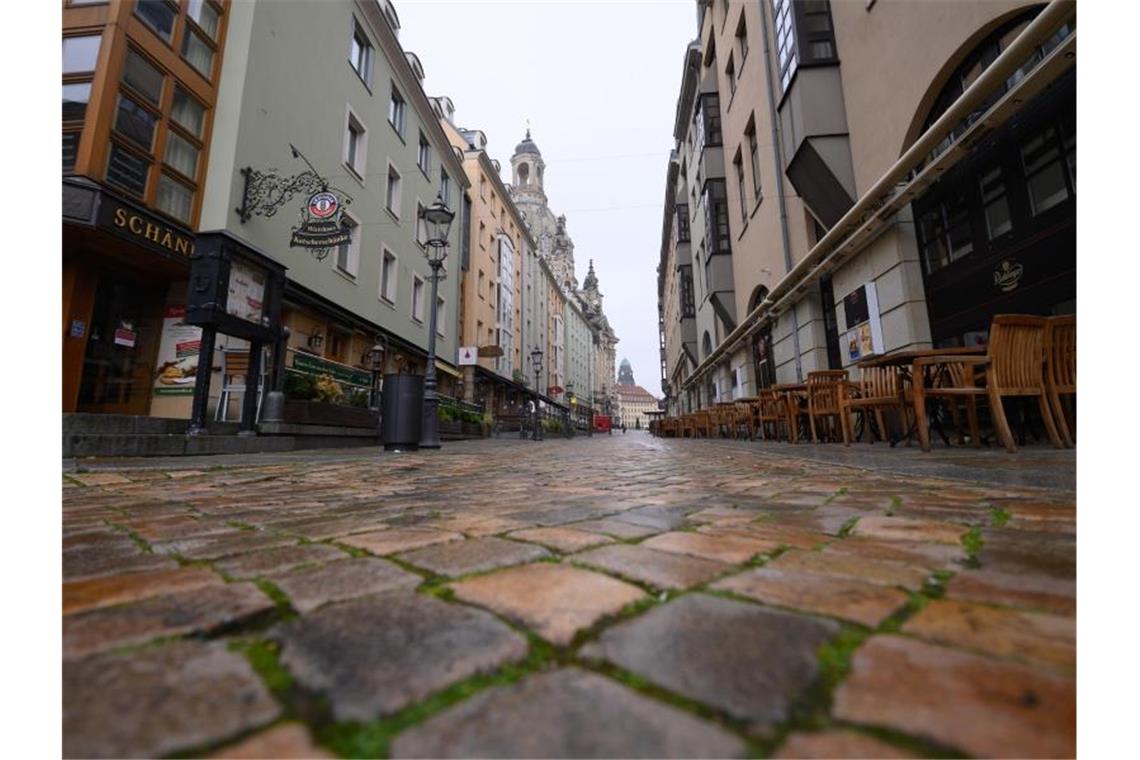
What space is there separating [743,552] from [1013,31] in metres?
7.99

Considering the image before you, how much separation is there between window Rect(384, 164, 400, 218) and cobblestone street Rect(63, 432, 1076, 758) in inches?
605

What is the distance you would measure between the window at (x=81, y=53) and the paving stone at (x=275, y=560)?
37.6 ft

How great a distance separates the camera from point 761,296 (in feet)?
44.4

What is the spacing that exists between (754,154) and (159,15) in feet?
43.5

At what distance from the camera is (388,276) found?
50.3ft

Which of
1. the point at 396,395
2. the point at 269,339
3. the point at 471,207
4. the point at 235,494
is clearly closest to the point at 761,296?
the point at 396,395

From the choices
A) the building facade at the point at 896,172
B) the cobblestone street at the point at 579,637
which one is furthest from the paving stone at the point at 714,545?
the building facade at the point at 896,172

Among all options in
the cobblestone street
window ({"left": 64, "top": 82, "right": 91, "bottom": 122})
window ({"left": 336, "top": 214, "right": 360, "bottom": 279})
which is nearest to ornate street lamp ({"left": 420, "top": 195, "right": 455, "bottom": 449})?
window ({"left": 336, "top": 214, "right": 360, "bottom": 279})

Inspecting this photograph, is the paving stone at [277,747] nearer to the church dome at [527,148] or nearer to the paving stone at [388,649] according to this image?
the paving stone at [388,649]

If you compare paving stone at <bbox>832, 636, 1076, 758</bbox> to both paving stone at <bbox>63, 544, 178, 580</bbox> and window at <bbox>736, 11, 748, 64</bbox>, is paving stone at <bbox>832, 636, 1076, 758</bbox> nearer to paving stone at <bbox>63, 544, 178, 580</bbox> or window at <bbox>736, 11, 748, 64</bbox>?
paving stone at <bbox>63, 544, 178, 580</bbox>

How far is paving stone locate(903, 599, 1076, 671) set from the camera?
807 mm

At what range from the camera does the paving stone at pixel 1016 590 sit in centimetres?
99

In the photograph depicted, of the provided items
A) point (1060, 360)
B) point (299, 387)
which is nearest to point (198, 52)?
point (299, 387)
